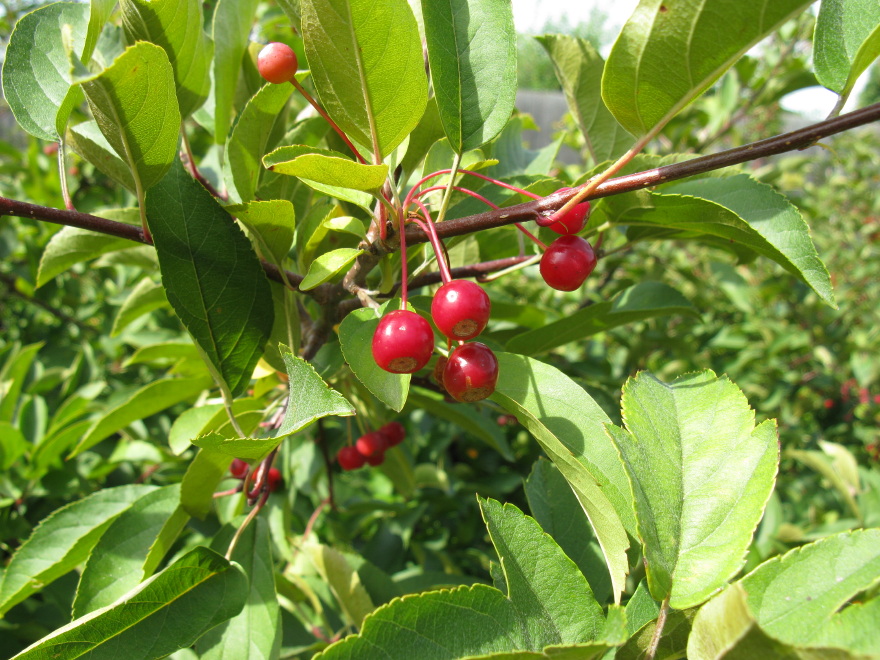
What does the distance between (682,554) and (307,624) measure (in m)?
1.39

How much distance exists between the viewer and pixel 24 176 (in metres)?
3.04

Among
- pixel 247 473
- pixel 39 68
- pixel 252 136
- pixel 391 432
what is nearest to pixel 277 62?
pixel 252 136

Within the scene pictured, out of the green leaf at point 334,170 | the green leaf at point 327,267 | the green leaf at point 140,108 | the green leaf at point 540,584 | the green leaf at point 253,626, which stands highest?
the green leaf at point 140,108

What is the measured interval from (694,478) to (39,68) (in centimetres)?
124

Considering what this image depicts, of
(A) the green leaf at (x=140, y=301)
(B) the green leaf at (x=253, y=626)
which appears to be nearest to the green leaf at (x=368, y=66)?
(B) the green leaf at (x=253, y=626)

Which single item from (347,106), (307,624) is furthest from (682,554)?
(307,624)

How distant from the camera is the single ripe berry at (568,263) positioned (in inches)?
35.6

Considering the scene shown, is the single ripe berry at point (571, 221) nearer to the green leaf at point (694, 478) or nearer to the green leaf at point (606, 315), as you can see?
the green leaf at point (694, 478)

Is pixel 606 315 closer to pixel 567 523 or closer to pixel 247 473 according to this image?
pixel 567 523

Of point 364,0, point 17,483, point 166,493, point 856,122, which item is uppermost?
point 364,0

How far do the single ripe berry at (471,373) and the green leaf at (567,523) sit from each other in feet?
0.97

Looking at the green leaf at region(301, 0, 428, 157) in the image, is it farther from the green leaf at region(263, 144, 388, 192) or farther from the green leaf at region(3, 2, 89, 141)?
the green leaf at region(3, 2, 89, 141)

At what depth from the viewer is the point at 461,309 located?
809 mm

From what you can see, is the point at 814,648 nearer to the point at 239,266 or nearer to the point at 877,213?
the point at 239,266
